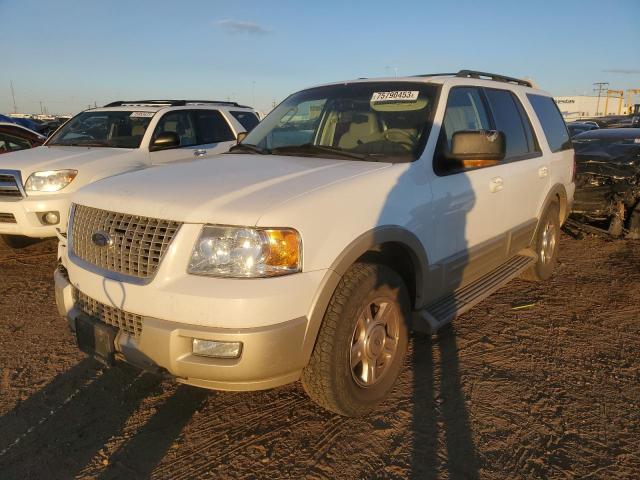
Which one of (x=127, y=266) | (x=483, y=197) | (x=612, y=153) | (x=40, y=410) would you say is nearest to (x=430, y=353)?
(x=483, y=197)

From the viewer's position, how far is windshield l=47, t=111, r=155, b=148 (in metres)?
6.71

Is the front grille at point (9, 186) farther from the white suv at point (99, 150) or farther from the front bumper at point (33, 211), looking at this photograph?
the front bumper at point (33, 211)

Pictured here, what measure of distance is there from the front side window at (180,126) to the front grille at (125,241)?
418 cm

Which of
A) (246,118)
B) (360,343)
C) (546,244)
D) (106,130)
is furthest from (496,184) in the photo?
(246,118)

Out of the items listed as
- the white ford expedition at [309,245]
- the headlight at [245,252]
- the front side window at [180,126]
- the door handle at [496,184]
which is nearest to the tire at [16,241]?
the front side window at [180,126]

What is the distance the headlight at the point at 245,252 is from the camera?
236 centimetres

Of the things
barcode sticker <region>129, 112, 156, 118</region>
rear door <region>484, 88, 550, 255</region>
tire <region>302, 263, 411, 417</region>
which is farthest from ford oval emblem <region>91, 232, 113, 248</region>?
barcode sticker <region>129, 112, 156, 118</region>

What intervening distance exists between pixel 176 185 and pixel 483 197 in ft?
7.38

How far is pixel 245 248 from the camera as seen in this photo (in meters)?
2.36

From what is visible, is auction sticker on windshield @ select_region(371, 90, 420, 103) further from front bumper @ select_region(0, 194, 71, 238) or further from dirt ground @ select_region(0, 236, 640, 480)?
front bumper @ select_region(0, 194, 71, 238)

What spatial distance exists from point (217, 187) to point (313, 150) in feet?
3.58

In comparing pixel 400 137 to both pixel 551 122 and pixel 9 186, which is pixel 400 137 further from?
pixel 9 186

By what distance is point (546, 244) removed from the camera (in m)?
5.34

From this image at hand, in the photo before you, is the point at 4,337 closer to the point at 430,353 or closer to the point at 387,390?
the point at 387,390
